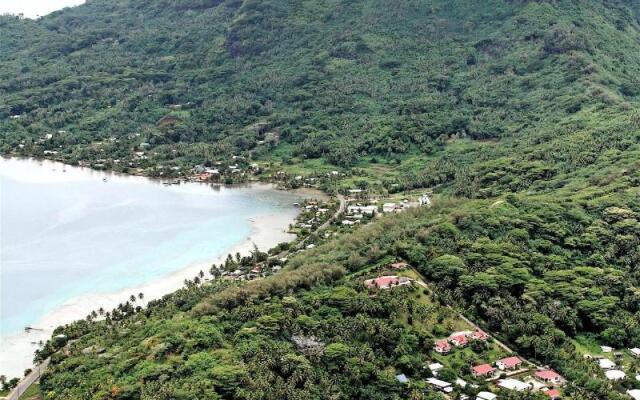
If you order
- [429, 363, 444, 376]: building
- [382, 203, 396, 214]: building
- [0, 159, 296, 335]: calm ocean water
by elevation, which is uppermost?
[0, 159, 296, 335]: calm ocean water

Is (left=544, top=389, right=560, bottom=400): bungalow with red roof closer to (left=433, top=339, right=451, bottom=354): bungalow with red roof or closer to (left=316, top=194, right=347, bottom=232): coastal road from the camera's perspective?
(left=433, top=339, right=451, bottom=354): bungalow with red roof

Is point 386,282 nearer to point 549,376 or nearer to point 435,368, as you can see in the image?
point 435,368

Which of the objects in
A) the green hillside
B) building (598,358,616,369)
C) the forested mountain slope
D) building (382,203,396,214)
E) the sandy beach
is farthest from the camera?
the forested mountain slope

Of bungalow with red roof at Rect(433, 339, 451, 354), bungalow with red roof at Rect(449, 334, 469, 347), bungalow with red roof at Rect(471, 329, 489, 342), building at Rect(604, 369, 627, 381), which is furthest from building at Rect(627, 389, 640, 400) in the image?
bungalow with red roof at Rect(433, 339, 451, 354)

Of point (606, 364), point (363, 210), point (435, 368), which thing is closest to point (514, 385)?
point (435, 368)

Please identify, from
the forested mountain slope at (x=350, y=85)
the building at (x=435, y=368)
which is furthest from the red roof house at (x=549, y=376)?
the forested mountain slope at (x=350, y=85)
